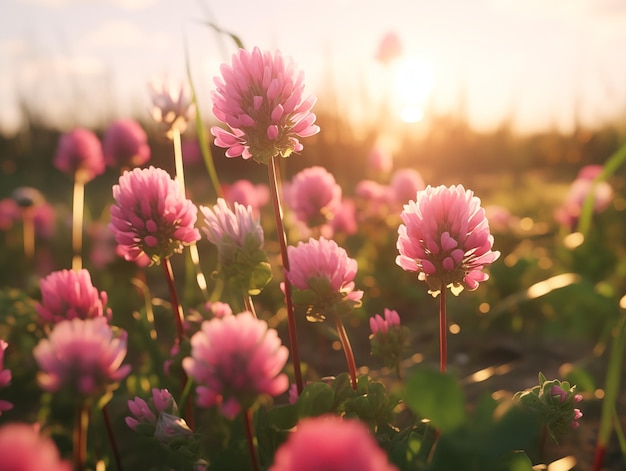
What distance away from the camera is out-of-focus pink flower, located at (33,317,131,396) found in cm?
84

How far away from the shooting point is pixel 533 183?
733 cm

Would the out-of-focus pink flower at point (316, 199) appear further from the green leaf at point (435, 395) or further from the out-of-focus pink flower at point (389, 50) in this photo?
the out-of-focus pink flower at point (389, 50)

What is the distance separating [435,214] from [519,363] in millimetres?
1906

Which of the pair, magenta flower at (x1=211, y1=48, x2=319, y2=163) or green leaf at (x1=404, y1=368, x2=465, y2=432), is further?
magenta flower at (x1=211, y1=48, x2=319, y2=163)

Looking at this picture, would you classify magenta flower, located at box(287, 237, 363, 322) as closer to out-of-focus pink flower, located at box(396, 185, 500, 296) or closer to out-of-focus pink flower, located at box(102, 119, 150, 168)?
out-of-focus pink flower, located at box(396, 185, 500, 296)

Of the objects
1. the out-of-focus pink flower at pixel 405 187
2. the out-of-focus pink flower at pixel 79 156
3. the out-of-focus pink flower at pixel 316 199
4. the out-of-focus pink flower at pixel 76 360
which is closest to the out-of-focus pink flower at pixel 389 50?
the out-of-focus pink flower at pixel 405 187

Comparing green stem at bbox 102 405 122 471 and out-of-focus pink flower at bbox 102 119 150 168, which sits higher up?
out-of-focus pink flower at bbox 102 119 150 168

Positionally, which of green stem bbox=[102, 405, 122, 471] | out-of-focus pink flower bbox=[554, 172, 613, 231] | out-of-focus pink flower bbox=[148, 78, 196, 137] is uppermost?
out-of-focus pink flower bbox=[148, 78, 196, 137]

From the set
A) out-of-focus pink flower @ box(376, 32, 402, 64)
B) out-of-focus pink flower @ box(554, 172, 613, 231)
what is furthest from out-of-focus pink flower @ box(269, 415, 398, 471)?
out-of-focus pink flower @ box(376, 32, 402, 64)

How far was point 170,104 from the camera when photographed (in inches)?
75.5

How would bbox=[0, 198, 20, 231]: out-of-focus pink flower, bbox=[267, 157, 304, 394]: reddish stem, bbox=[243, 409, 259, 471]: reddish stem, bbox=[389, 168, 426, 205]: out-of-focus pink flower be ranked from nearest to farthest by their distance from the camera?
1. bbox=[243, 409, 259, 471]: reddish stem
2. bbox=[267, 157, 304, 394]: reddish stem
3. bbox=[389, 168, 426, 205]: out-of-focus pink flower
4. bbox=[0, 198, 20, 231]: out-of-focus pink flower

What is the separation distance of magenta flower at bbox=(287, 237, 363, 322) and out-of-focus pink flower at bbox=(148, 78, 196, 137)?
829mm

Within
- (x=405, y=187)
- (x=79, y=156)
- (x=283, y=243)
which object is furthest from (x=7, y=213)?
(x=283, y=243)

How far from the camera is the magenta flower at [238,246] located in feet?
4.30
